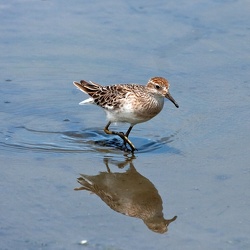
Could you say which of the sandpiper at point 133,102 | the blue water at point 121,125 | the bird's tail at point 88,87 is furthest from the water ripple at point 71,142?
the bird's tail at point 88,87

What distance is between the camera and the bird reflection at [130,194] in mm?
7875

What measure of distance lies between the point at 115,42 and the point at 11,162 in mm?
4303

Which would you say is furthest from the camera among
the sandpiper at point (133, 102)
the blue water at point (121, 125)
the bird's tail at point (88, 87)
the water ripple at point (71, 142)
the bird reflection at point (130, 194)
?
the bird's tail at point (88, 87)

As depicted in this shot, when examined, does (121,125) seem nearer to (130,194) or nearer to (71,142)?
(71,142)

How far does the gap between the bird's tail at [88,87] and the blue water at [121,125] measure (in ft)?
1.45

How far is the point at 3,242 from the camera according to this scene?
7.23 meters

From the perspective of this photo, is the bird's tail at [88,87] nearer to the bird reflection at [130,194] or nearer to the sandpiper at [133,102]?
the sandpiper at [133,102]

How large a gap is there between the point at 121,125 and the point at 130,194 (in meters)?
2.62

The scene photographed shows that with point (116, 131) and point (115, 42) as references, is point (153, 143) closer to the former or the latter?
point (116, 131)

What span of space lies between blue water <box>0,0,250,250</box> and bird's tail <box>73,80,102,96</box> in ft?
1.45

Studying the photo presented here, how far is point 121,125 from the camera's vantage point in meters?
11.0

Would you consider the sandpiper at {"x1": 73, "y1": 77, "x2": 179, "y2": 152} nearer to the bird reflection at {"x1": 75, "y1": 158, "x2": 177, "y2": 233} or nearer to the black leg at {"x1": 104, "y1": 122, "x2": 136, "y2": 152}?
the black leg at {"x1": 104, "y1": 122, "x2": 136, "y2": 152}

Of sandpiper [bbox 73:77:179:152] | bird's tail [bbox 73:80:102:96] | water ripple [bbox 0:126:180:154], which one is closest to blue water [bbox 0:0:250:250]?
water ripple [bbox 0:126:180:154]

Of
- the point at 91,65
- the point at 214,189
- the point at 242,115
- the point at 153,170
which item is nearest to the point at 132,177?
the point at 153,170
